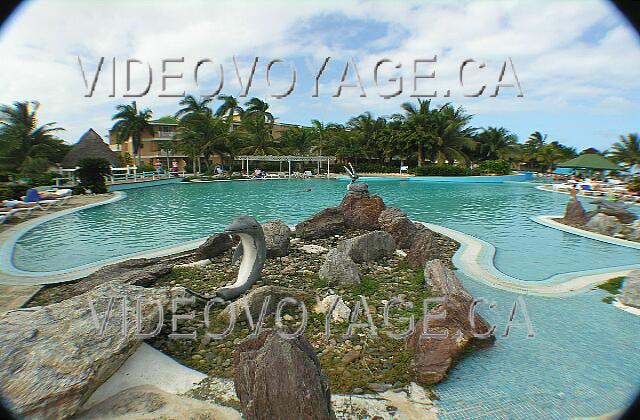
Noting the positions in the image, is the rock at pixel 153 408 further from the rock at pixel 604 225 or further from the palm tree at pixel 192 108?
the palm tree at pixel 192 108

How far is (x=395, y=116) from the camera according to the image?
43031 mm

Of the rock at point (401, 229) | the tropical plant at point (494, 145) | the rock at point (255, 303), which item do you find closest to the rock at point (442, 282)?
the rock at point (401, 229)

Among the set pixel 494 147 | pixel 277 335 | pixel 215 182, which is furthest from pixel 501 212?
pixel 494 147

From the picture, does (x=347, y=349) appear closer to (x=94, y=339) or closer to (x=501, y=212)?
(x=94, y=339)

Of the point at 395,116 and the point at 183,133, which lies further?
the point at 395,116

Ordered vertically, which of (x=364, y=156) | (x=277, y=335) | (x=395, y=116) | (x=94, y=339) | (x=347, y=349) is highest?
(x=395, y=116)

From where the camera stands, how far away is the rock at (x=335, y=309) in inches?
190

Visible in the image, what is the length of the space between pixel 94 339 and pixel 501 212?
604 inches

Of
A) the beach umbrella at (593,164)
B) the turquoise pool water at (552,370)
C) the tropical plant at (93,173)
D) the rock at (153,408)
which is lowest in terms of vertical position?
the turquoise pool water at (552,370)

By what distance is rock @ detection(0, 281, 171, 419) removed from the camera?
2734 millimetres

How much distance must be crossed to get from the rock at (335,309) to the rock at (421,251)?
251cm

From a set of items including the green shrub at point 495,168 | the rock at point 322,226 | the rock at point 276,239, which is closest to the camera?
the rock at point 276,239

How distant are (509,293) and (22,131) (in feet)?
106

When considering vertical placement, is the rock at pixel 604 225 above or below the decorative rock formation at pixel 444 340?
above
